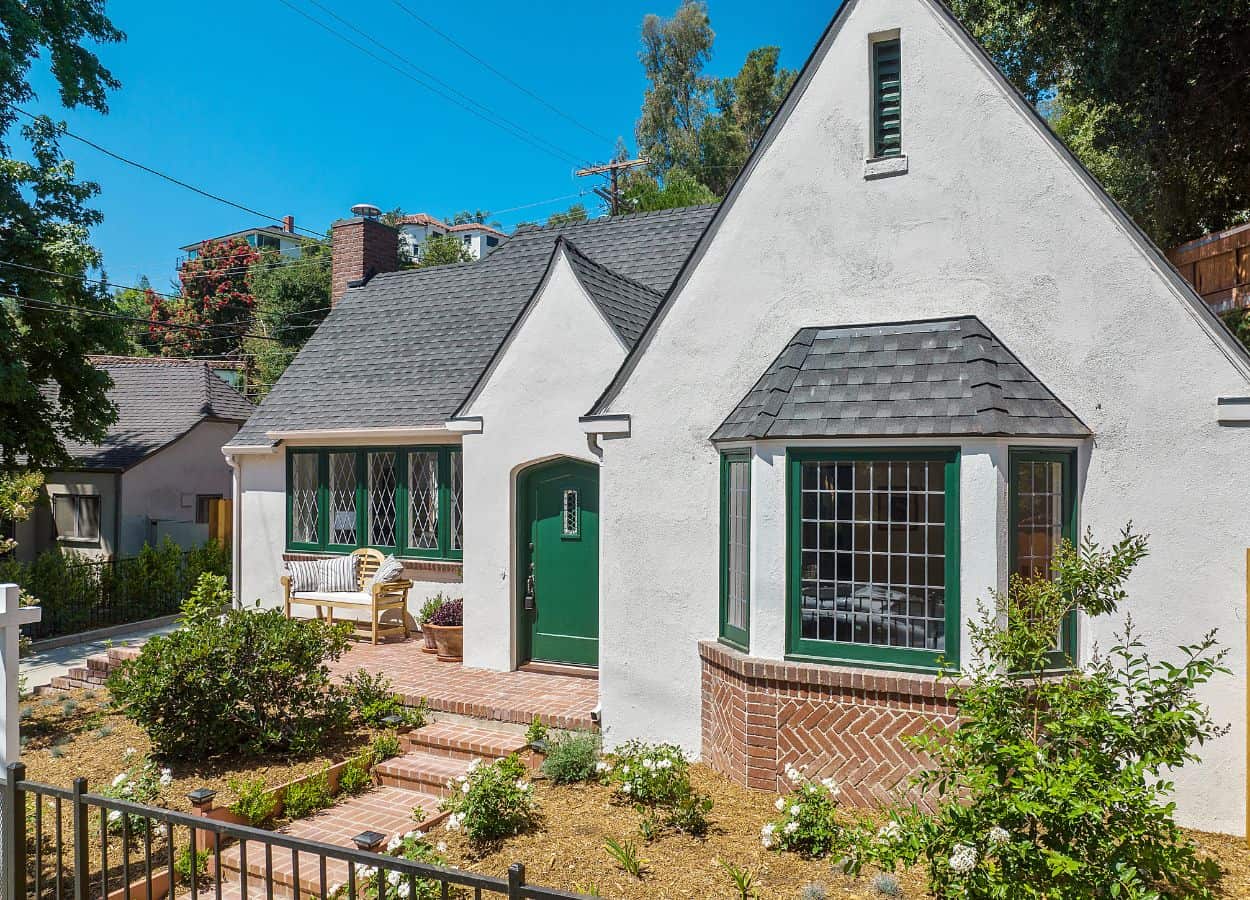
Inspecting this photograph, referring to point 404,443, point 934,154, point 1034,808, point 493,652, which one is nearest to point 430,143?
point 404,443

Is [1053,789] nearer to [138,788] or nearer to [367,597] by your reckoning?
[138,788]

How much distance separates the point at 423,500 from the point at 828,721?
783cm

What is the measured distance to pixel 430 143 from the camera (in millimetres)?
26906

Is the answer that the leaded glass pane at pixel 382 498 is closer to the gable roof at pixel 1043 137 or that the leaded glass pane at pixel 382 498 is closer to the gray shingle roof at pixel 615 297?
the gray shingle roof at pixel 615 297

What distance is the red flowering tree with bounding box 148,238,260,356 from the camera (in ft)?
122

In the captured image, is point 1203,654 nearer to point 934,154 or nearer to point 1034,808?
point 1034,808

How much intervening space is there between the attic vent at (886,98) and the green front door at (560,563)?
→ 16.0ft

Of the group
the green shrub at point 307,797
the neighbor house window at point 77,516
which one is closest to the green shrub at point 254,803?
the green shrub at point 307,797

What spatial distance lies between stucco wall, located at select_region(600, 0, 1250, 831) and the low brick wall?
1.79 ft

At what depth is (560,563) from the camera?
10266 mm

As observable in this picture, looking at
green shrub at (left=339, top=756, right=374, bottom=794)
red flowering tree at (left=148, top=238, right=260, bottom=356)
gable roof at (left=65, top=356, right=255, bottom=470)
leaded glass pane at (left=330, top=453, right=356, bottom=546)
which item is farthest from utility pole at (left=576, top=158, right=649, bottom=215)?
green shrub at (left=339, top=756, right=374, bottom=794)

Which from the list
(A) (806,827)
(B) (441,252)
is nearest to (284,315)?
(B) (441,252)

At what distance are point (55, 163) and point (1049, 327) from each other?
17.4 metres

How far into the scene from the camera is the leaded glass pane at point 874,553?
6512mm
